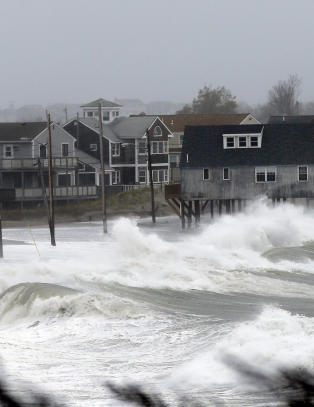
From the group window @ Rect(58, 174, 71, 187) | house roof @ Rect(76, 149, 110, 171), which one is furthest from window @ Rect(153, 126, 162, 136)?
window @ Rect(58, 174, 71, 187)

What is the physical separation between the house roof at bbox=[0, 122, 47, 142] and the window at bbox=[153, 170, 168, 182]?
1274 cm

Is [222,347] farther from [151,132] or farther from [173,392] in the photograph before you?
[151,132]

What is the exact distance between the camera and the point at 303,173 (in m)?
70.2

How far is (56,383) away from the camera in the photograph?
21.1m

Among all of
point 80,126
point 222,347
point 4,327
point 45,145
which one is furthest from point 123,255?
point 80,126

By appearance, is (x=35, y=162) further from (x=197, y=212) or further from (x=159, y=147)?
(x=159, y=147)

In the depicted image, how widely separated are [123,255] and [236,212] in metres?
27.2

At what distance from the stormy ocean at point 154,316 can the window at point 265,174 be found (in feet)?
60.9

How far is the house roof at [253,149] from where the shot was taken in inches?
2773

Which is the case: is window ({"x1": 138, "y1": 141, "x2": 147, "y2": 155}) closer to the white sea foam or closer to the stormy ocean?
the stormy ocean

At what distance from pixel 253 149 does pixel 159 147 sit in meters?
25.2

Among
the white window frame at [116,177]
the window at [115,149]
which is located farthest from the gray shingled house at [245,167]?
the white window frame at [116,177]

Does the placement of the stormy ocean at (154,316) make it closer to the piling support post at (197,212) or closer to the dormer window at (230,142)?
the piling support post at (197,212)

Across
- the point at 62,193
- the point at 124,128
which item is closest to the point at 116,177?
the point at 124,128
